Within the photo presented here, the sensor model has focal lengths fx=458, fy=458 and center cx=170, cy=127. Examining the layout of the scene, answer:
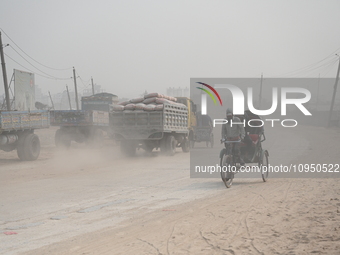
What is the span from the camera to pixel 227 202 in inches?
352

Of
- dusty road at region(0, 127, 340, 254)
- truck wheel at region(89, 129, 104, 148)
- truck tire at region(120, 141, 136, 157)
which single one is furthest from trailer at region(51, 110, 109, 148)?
dusty road at region(0, 127, 340, 254)

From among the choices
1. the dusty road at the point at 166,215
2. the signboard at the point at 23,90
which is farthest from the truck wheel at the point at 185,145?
the signboard at the point at 23,90

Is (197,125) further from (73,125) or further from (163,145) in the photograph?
(73,125)

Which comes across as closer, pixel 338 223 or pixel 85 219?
pixel 338 223

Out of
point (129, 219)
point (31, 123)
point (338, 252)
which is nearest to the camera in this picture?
point (338, 252)

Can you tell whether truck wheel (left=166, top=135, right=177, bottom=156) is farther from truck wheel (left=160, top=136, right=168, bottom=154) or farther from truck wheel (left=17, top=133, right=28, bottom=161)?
truck wheel (left=17, top=133, right=28, bottom=161)

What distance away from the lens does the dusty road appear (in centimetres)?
579

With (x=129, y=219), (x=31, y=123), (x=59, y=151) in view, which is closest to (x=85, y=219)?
(x=129, y=219)

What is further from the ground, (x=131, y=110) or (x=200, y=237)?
(x=131, y=110)

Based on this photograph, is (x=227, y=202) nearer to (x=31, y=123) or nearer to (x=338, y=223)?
(x=338, y=223)

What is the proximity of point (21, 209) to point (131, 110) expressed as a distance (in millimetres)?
12073

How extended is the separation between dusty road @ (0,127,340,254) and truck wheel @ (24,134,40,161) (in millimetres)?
5270

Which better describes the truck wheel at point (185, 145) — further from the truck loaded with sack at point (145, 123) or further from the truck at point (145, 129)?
the truck loaded with sack at point (145, 123)

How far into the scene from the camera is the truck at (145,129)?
20188 mm
